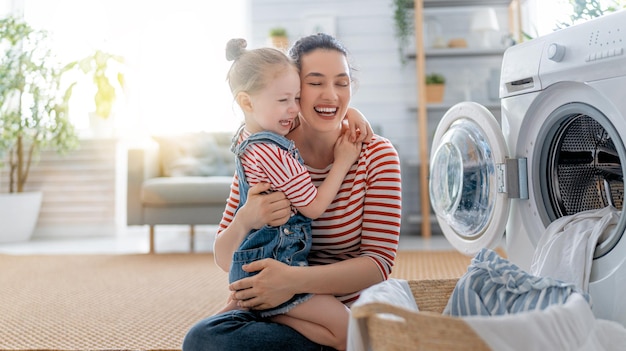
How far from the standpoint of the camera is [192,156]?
380cm

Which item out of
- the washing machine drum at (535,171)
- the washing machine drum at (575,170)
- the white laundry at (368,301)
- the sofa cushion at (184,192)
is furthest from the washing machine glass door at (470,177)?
the sofa cushion at (184,192)

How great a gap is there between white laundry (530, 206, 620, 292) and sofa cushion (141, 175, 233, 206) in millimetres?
2327

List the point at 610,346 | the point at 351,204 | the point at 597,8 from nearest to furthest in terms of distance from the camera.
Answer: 1. the point at 610,346
2. the point at 351,204
3. the point at 597,8

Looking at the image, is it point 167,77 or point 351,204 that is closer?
point 351,204

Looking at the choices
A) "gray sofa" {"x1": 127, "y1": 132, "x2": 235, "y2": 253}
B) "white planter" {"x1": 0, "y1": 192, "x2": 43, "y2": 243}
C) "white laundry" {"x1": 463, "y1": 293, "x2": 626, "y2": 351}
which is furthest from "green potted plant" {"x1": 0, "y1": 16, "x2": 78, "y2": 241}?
"white laundry" {"x1": 463, "y1": 293, "x2": 626, "y2": 351}

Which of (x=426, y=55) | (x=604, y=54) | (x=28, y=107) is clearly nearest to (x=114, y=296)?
(x=604, y=54)

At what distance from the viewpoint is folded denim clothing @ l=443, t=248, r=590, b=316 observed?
0.95 meters

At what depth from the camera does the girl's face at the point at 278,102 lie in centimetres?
118

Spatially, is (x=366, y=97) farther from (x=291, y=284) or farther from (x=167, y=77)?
(x=291, y=284)

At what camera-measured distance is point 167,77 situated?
188 inches

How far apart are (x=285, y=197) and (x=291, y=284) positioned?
0.18m

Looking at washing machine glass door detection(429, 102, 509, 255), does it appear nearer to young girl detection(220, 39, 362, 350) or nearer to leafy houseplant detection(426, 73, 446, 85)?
young girl detection(220, 39, 362, 350)

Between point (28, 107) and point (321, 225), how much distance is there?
369 centimetres

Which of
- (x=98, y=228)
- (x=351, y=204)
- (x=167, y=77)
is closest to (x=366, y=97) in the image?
(x=167, y=77)
